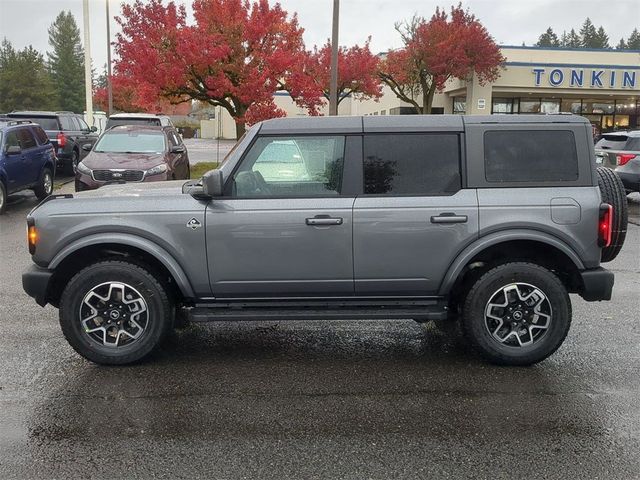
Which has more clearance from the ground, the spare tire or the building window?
the building window

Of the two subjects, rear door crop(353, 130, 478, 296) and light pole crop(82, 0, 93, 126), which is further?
light pole crop(82, 0, 93, 126)

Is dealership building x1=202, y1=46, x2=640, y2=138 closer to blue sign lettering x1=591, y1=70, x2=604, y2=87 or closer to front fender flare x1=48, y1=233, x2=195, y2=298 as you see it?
blue sign lettering x1=591, y1=70, x2=604, y2=87

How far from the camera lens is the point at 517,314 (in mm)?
4867

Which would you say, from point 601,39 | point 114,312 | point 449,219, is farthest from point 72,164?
point 601,39

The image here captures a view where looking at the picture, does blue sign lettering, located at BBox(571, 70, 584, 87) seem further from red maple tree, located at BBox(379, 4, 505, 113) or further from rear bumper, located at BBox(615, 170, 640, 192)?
rear bumper, located at BBox(615, 170, 640, 192)

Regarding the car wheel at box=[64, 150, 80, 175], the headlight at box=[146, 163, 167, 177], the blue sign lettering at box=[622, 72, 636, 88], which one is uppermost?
the blue sign lettering at box=[622, 72, 636, 88]

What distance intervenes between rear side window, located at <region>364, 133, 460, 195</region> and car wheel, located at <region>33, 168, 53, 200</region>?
11.6m

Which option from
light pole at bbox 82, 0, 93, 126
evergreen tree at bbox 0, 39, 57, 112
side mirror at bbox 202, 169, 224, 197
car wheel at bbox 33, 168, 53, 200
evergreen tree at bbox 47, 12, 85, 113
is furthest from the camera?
evergreen tree at bbox 47, 12, 85, 113

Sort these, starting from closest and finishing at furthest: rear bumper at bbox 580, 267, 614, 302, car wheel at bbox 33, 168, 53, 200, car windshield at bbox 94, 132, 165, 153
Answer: rear bumper at bbox 580, 267, 614, 302, car windshield at bbox 94, 132, 165, 153, car wheel at bbox 33, 168, 53, 200

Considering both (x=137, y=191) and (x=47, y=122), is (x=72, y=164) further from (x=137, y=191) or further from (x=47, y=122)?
(x=137, y=191)

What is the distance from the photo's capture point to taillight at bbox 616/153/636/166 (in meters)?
14.5

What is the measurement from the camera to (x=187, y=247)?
4754 millimetres

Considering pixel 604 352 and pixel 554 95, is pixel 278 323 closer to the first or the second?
pixel 604 352

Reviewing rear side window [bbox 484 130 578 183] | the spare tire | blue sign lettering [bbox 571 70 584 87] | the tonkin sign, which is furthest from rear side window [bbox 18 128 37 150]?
blue sign lettering [bbox 571 70 584 87]
